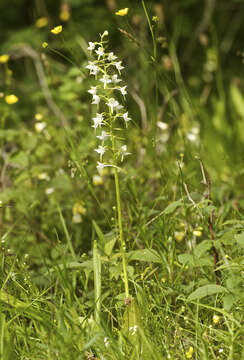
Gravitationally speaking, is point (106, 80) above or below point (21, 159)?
above

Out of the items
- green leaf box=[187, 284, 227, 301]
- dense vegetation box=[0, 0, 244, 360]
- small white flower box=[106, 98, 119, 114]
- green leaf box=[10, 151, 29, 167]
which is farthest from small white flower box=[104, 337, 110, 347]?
green leaf box=[10, 151, 29, 167]

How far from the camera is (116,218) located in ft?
6.99

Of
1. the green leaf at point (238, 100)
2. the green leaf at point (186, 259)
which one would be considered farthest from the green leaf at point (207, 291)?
the green leaf at point (238, 100)

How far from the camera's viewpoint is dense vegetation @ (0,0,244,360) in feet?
4.58

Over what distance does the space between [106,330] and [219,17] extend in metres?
4.49

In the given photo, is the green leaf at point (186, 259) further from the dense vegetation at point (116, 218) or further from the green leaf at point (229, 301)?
the green leaf at point (229, 301)

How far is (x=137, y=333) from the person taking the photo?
53.8 inches

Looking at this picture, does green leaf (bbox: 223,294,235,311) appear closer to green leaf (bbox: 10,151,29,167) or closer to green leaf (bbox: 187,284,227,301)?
green leaf (bbox: 187,284,227,301)

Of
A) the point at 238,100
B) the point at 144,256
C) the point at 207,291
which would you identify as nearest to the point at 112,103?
the point at 144,256

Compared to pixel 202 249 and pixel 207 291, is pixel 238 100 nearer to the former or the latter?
pixel 202 249

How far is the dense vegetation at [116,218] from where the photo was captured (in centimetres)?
139

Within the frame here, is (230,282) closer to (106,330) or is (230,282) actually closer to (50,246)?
(106,330)

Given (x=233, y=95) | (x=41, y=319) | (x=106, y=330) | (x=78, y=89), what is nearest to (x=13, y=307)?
(x=41, y=319)

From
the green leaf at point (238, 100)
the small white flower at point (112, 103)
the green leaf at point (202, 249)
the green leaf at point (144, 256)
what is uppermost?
the small white flower at point (112, 103)
